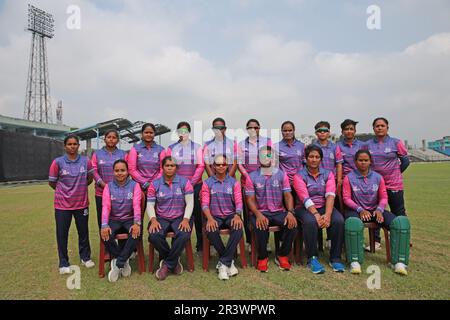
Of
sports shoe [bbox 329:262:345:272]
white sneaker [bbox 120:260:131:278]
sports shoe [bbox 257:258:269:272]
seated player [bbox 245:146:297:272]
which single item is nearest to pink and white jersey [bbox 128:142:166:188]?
white sneaker [bbox 120:260:131:278]

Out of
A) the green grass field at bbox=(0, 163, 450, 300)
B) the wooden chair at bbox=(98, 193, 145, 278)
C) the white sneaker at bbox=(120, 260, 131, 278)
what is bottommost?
the green grass field at bbox=(0, 163, 450, 300)

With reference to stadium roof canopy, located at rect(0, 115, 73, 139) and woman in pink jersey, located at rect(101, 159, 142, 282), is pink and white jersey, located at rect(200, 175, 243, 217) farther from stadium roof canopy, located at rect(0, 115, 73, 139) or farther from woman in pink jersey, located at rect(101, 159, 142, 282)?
stadium roof canopy, located at rect(0, 115, 73, 139)

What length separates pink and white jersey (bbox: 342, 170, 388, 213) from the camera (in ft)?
12.6

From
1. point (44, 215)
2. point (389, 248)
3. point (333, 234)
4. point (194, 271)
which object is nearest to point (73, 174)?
point (194, 271)

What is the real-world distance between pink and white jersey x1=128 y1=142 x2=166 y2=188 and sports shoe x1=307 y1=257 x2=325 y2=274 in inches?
90.3

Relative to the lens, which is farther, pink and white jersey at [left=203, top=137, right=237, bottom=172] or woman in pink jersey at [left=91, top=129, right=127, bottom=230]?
pink and white jersey at [left=203, top=137, right=237, bottom=172]

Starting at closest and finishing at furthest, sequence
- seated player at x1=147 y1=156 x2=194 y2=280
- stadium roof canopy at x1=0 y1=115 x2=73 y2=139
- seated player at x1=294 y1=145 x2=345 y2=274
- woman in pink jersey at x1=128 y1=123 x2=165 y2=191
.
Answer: seated player at x1=147 y1=156 x2=194 y2=280 < seated player at x1=294 y1=145 x2=345 y2=274 < woman in pink jersey at x1=128 y1=123 x2=165 y2=191 < stadium roof canopy at x1=0 y1=115 x2=73 y2=139

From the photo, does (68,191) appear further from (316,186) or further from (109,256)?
(316,186)

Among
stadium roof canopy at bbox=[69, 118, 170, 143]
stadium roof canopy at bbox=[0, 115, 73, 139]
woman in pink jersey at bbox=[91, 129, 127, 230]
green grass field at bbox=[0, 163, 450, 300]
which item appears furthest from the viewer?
stadium roof canopy at bbox=[0, 115, 73, 139]

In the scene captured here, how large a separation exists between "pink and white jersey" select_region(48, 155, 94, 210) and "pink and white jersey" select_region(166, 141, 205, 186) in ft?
3.83

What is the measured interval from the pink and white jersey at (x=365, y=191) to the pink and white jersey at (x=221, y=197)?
1423 mm

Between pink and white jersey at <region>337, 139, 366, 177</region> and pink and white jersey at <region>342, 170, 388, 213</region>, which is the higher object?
pink and white jersey at <region>337, 139, 366, 177</region>

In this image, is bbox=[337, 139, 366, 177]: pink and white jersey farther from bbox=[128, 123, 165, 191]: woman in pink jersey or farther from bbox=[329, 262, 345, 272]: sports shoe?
bbox=[128, 123, 165, 191]: woman in pink jersey
